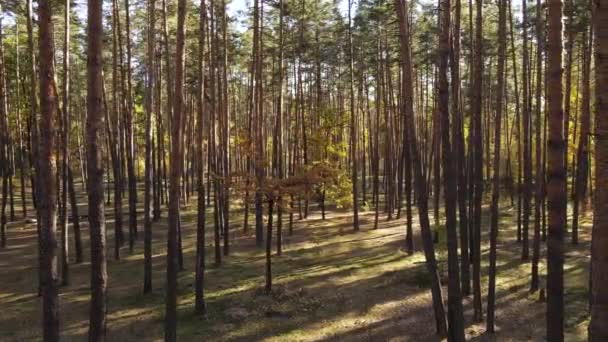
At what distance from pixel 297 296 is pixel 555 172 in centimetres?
1153

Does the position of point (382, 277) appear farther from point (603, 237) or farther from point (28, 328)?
point (603, 237)

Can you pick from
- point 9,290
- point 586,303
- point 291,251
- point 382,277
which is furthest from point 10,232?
point 586,303

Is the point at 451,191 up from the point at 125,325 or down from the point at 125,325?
up

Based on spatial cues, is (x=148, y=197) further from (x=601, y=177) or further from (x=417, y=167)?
(x=601, y=177)

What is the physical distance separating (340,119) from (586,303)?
17.8 metres

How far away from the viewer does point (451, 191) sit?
9.98m

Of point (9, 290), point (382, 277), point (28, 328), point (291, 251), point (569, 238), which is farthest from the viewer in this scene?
point (569, 238)

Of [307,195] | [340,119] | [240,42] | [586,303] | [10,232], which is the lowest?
[586,303]

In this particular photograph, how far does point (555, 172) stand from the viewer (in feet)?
20.7

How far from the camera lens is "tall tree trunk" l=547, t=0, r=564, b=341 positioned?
631 cm

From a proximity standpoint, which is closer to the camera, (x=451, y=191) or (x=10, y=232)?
(x=451, y=191)

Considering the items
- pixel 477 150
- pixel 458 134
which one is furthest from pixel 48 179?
pixel 477 150

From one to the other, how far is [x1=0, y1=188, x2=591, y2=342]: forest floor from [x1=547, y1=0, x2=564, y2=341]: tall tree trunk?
6.95 metres

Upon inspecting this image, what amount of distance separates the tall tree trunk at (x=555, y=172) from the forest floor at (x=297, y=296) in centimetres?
695
